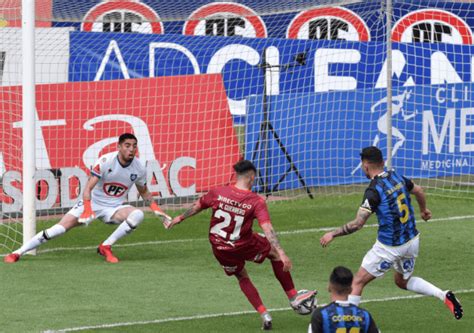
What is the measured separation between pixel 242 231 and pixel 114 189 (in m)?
4.70

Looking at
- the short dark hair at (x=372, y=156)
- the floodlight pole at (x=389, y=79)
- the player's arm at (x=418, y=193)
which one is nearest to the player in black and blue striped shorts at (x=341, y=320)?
the short dark hair at (x=372, y=156)

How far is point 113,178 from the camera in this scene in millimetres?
15859

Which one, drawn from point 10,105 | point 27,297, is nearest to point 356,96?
point 10,105

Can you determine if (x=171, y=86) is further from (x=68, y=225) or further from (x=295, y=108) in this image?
(x=68, y=225)

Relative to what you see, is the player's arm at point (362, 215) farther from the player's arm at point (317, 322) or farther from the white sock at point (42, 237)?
the white sock at point (42, 237)

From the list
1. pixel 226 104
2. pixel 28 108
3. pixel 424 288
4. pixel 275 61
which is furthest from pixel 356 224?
pixel 275 61

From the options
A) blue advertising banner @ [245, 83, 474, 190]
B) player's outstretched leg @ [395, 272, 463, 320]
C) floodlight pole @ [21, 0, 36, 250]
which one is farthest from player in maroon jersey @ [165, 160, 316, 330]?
blue advertising banner @ [245, 83, 474, 190]

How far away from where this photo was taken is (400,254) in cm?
1167

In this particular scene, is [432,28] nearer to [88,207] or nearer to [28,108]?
[28,108]

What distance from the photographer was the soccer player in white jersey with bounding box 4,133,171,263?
15555 millimetres

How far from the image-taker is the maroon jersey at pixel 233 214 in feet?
37.6

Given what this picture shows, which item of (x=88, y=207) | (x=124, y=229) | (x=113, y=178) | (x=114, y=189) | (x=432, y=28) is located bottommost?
(x=124, y=229)

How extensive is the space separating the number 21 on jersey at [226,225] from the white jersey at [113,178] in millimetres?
4379

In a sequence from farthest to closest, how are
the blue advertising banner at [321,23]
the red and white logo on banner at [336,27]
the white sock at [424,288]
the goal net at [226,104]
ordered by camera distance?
1. the red and white logo on banner at [336,27]
2. the blue advertising banner at [321,23]
3. the goal net at [226,104]
4. the white sock at [424,288]
